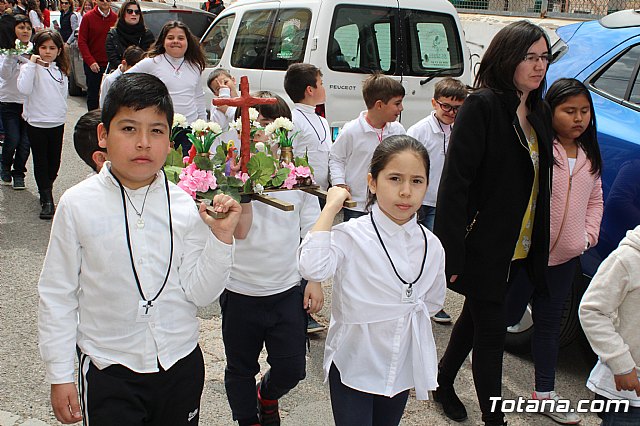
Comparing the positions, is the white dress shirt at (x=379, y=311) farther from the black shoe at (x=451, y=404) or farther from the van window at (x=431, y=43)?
the van window at (x=431, y=43)

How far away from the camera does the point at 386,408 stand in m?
2.86

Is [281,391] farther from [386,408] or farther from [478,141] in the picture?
[478,141]

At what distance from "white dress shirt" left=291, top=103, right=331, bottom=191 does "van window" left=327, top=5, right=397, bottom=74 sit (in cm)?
254

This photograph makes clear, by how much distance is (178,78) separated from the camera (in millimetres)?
6328

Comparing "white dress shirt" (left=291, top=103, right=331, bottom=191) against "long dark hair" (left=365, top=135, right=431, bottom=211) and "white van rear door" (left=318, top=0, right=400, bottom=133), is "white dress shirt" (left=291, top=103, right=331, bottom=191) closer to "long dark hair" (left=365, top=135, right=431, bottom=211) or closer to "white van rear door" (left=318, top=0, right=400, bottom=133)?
"long dark hair" (left=365, top=135, right=431, bottom=211)

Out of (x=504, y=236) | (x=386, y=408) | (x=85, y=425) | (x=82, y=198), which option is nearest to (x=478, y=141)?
(x=504, y=236)

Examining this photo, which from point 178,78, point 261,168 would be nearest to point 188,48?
point 178,78

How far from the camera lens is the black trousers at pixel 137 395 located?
2346 millimetres

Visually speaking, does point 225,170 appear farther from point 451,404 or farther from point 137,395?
point 451,404

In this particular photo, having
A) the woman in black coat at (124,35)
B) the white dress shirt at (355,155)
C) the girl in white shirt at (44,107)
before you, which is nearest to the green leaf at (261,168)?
the white dress shirt at (355,155)

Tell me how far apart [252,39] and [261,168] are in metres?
6.11

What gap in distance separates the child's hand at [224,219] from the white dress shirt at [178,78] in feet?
13.3

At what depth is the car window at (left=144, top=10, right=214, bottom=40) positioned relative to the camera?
11.6 m

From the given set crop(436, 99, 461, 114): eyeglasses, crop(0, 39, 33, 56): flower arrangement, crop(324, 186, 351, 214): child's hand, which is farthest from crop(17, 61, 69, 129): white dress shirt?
crop(324, 186, 351, 214): child's hand
